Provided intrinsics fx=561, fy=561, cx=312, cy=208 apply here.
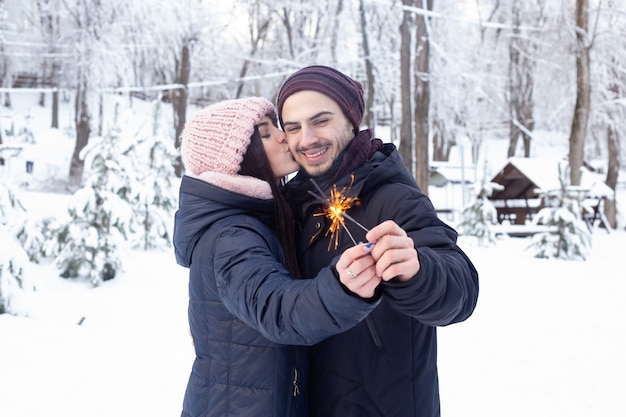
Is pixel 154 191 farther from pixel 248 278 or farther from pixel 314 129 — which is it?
pixel 248 278

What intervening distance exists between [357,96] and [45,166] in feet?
85.9

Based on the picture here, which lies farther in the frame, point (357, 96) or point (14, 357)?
point (14, 357)

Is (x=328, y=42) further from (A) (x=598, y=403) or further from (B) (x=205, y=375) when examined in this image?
(B) (x=205, y=375)

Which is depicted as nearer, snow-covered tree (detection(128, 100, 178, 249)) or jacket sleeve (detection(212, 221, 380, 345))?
jacket sleeve (detection(212, 221, 380, 345))

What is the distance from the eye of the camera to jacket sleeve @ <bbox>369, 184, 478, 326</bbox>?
4.36 feet

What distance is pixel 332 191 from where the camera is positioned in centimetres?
189

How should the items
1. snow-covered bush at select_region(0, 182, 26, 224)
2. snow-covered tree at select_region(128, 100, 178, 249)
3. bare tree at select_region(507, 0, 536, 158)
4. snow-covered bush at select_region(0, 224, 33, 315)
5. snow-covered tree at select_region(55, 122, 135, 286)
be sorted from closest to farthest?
snow-covered bush at select_region(0, 224, 33, 315)
snow-covered bush at select_region(0, 182, 26, 224)
snow-covered tree at select_region(55, 122, 135, 286)
snow-covered tree at select_region(128, 100, 178, 249)
bare tree at select_region(507, 0, 536, 158)

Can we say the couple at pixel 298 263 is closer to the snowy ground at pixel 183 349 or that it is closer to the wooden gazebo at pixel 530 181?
the snowy ground at pixel 183 349

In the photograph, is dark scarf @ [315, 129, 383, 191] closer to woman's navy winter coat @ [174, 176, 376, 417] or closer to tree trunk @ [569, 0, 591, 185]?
woman's navy winter coat @ [174, 176, 376, 417]

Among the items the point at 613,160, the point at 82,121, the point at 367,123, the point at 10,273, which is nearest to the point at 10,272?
the point at 10,273

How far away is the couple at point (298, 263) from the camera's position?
1447mm

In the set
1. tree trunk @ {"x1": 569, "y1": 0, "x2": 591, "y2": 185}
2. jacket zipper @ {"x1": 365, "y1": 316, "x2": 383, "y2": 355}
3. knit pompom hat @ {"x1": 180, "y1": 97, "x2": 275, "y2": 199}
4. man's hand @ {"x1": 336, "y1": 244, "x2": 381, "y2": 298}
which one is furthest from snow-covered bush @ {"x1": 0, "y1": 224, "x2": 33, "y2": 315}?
tree trunk @ {"x1": 569, "y1": 0, "x2": 591, "y2": 185}

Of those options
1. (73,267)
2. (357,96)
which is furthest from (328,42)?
(357,96)

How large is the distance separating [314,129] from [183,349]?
186 inches
